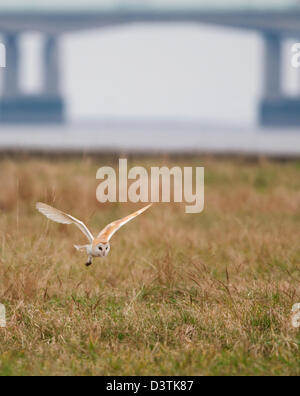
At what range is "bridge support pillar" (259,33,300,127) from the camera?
60.7 metres

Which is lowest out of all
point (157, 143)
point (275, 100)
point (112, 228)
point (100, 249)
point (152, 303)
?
point (152, 303)

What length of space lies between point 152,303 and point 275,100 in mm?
59414

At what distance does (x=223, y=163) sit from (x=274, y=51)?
47.5 metres

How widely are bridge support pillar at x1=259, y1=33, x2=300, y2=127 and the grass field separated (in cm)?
5276

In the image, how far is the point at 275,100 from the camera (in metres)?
64.0

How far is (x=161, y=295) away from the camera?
631 centimetres
